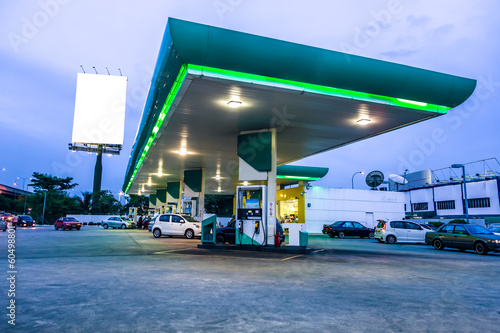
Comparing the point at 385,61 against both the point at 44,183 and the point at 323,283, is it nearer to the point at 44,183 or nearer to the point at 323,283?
the point at 323,283

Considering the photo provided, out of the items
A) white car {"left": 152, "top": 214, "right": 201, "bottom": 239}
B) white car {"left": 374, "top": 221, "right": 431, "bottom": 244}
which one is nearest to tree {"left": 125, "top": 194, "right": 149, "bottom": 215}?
white car {"left": 152, "top": 214, "right": 201, "bottom": 239}

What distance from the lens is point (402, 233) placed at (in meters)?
22.3

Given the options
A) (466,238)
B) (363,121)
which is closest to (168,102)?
(363,121)

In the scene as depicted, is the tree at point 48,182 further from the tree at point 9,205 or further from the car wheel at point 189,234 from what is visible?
the car wheel at point 189,234

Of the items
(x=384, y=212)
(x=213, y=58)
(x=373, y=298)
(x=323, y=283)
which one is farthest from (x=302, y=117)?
(x=384, y=212)

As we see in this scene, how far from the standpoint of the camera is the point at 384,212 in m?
38.9

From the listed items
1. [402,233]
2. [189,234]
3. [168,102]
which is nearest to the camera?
[168,102]

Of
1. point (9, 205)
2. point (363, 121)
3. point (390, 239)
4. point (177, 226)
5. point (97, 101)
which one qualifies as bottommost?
point (390, 239)

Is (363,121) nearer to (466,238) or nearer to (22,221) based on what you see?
(466,238)

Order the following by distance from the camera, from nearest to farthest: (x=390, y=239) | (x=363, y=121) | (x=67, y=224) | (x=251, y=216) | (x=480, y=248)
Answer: (x=363, y=121) < (x=251, y=216) < (x=480, y=248) < (x=390, y=239) < (x=67, y=224)

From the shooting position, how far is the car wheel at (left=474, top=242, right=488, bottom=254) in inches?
609

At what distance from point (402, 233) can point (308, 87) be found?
1554 cm

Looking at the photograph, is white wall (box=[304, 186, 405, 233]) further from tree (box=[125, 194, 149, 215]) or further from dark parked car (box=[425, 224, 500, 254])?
tree (box=[125, 194, 149, 215])

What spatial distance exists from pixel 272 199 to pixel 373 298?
9075mm
